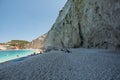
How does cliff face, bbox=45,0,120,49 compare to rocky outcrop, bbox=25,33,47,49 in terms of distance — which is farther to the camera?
rocky outcrop, bbox=25,33,47,49

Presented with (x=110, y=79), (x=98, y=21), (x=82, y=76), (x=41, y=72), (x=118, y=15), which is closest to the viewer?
(x=110, y=79)

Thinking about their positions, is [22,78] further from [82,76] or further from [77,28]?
[77,28]

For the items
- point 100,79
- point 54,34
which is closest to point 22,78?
point 100,79

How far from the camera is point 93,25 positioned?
18938 millimetres

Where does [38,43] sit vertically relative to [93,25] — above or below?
above

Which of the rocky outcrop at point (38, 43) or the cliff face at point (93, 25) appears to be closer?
the cliff face at point (93, 25)

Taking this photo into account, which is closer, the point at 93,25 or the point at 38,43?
the point at 93,25

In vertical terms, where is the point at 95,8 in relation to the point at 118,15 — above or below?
above

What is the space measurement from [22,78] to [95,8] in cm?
1552

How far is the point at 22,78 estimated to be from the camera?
4.90 meters

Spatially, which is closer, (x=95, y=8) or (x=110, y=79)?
(x=110, y=79)

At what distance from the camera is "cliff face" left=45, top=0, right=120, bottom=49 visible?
13.4 meters

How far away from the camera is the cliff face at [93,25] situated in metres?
13.4

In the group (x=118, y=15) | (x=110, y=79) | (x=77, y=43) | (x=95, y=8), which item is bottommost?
(x=110, y=79)
